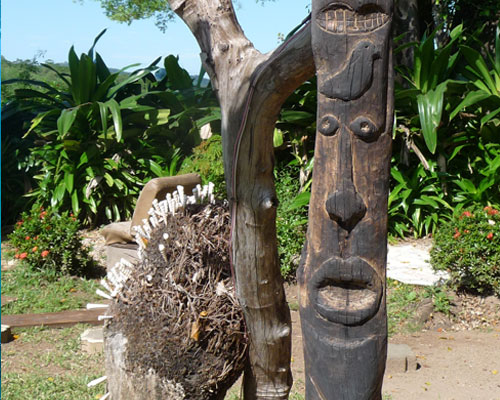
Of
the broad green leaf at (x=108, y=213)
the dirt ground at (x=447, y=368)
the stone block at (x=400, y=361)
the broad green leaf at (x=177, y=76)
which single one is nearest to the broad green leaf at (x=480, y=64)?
the dirt ground at (x=447, y=368)

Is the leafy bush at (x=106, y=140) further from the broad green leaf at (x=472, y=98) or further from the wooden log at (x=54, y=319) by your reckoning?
the broad green leaf at (x=472, y=98)

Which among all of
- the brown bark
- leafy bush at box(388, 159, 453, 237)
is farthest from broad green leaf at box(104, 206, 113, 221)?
the brown bark

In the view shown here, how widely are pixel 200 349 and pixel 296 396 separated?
4.53 ft

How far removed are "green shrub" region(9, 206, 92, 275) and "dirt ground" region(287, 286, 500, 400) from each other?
8.72 feet

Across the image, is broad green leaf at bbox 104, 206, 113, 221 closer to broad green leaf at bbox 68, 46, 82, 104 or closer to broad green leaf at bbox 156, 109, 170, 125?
broad green leaf at bbox 156, 109, 170, 125

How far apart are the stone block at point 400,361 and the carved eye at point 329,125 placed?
2.70 m

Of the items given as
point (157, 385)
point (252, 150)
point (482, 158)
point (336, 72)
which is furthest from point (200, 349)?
point (482, 158)

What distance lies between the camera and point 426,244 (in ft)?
20.5

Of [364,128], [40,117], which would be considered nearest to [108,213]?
[40,117]

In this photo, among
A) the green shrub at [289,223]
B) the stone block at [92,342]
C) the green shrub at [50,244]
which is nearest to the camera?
the stone block at [92,342]

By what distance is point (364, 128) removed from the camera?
1930mm

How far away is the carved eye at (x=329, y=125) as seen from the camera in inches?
77.5

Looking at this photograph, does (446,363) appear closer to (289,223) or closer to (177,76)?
(289,223)

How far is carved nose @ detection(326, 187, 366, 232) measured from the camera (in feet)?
6.41
